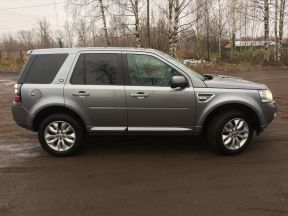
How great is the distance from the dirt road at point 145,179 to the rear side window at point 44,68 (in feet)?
4.31

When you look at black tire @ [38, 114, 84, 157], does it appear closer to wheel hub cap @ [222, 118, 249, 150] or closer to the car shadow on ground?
the car shadow on ground

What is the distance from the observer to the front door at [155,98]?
242 inches

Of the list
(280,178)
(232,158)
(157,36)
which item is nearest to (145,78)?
(232,158)

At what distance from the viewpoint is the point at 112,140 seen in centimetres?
746

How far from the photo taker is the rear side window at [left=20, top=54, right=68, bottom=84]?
6.33m

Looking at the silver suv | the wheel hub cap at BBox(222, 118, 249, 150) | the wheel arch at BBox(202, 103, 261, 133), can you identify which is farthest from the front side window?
the wheel hub cap at BBox(222, 118, 249, 150)

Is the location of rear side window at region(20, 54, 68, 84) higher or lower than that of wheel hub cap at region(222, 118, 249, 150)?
higher

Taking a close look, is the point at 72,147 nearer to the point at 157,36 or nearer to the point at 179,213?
→ the point at 179,213

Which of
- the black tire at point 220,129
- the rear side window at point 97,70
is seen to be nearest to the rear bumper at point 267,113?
the black tire at point 220,129

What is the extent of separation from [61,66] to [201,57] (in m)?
26.6

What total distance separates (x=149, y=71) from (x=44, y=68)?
5.76 feet

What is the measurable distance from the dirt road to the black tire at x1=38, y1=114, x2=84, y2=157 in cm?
13

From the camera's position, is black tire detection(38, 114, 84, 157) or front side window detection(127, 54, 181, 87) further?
black tire detection(38, 114, 84, 157)

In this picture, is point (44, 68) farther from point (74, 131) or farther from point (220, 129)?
point (220, 129)
